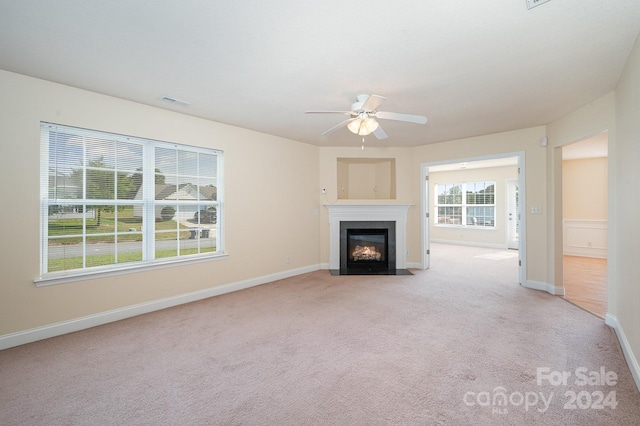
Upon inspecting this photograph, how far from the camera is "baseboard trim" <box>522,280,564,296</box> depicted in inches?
168

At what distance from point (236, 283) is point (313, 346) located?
226 cm

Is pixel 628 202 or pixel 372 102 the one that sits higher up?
pixel 372 102

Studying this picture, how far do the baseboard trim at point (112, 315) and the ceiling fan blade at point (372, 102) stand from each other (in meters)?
3.25

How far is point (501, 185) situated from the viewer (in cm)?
875

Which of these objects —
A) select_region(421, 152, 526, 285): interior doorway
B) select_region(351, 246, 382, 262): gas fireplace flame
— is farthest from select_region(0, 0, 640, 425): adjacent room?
select_region(421, 152, 526, 285): interior doorway

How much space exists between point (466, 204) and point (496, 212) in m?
0.97

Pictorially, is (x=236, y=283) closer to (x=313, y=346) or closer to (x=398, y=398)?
(x=313, y=346)

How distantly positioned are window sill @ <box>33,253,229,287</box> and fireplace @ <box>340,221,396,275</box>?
2.76 meters

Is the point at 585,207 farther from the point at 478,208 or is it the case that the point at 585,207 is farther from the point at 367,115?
the point at 367,115

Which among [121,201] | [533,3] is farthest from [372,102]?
[121,201]

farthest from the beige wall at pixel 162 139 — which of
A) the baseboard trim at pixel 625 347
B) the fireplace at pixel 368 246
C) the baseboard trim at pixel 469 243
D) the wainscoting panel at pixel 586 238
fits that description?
the wainscoting panel at pixel 586 238

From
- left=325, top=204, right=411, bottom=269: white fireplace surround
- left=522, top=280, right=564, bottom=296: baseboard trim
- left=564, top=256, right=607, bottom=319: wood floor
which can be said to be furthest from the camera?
left=325, top=204, right=411, bottom=269: white fireplace surround

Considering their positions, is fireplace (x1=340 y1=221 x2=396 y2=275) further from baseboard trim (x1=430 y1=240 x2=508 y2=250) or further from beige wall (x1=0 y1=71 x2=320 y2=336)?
baseboard trim (x1=430 y1=240 x2=508 y2=250)

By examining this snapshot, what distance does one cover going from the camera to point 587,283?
4.82 metres
